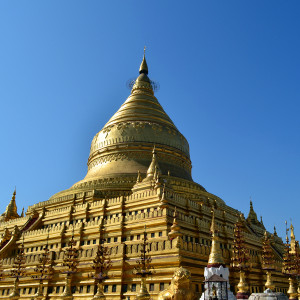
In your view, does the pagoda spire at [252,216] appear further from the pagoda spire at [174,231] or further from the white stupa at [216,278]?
Answer: the white stupa at [216,278]

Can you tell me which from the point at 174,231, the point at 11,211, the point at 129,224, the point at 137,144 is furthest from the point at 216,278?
the point at 11,211

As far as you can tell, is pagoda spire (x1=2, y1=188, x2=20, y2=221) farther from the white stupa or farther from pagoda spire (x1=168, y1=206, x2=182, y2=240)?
the white stupa

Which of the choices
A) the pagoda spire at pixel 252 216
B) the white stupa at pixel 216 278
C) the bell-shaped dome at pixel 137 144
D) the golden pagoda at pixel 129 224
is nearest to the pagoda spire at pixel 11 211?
the golden pagoda at pixel 129 224

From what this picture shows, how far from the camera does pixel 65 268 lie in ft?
110

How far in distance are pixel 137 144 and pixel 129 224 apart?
20.0 metres

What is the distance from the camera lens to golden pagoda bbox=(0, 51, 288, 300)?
97.5 ft

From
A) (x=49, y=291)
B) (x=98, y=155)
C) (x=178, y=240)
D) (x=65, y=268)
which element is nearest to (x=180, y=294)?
(x=178, y=240)

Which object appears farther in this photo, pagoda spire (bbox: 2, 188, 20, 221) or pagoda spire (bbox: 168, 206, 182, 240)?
pagoda spire (bbox: 2, 188, 20, 221)

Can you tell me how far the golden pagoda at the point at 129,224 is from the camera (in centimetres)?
2972

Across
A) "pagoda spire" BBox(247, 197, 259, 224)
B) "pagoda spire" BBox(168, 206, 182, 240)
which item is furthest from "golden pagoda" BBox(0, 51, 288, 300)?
"pagoda spire" BBox(247, 197, 259, 224)

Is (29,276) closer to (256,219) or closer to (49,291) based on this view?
(49,291)

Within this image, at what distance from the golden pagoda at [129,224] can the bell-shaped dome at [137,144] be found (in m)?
0.16

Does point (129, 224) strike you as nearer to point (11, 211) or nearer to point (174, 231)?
point (174, 231)

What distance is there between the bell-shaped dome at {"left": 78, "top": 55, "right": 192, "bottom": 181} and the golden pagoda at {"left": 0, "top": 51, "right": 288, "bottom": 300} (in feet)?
0.51
